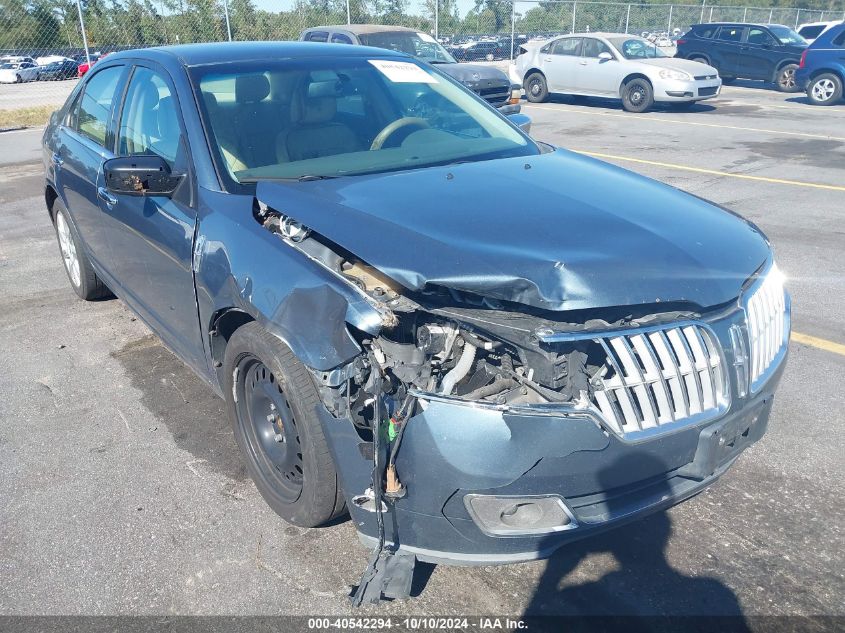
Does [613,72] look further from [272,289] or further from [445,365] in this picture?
[445,365]

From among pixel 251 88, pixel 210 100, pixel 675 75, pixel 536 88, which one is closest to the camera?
pixel 210 100

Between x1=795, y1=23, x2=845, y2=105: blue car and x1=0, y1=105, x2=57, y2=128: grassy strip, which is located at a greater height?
x1=795, y1=23, x2=845, y2=105: blue car

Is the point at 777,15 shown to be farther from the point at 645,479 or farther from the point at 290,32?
the point at 645,479

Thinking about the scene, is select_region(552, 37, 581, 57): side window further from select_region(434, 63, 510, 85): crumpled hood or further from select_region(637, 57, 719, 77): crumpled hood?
select_region(434, 63, 510, 85): crumpled hood

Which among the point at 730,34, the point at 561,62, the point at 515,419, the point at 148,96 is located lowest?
the point at 515,419

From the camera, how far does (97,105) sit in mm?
4527

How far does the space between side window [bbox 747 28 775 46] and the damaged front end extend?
1942cm

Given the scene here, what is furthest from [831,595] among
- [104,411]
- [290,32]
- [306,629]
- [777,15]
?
[777,15]

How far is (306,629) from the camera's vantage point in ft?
8.16

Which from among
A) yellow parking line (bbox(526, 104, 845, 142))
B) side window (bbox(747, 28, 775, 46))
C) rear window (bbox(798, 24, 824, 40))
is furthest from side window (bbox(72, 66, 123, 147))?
rear window (bbox(798, 24, 824, 40))

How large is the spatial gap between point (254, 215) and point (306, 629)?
1.53 meters

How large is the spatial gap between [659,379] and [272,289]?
134cm

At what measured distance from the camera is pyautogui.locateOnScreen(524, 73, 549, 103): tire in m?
18.0

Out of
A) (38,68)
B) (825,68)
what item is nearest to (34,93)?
(38,68)
